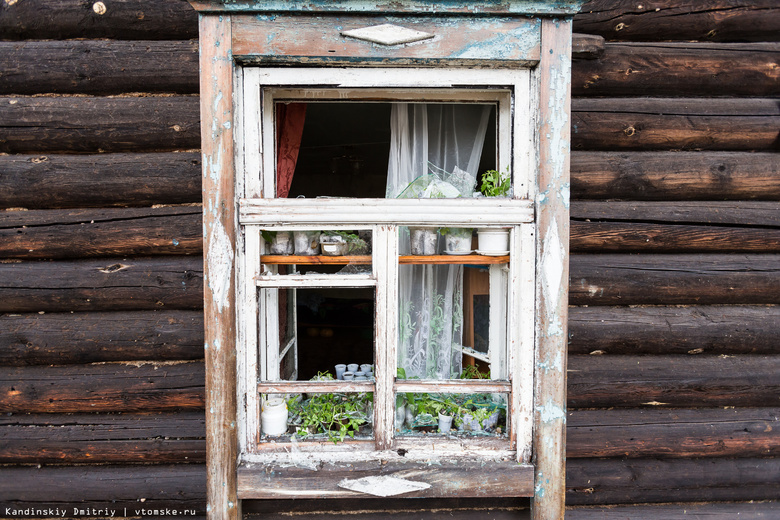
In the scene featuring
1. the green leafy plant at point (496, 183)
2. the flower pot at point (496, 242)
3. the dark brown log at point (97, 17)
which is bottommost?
the flower pot at point (496, 242)

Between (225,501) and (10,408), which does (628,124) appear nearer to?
(225,501)

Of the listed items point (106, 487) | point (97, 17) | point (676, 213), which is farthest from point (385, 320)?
point (97, 17)

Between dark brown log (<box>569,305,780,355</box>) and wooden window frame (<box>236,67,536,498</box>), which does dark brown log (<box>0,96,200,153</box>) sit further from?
dark brown log (<box>569,305,780,355</box>)

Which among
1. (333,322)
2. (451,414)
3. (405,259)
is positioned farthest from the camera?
(333,322)

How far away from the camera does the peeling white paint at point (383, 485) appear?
175 cm

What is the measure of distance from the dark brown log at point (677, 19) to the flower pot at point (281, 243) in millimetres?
1711

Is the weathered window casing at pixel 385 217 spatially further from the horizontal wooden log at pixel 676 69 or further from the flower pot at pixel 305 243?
the horizontal wooden log at pixel 676 69

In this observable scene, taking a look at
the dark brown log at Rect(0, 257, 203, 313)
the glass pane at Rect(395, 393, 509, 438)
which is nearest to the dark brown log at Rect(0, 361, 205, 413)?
the dark brown log at Rect(0, 257, 203, 313)

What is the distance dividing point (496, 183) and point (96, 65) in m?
1.94

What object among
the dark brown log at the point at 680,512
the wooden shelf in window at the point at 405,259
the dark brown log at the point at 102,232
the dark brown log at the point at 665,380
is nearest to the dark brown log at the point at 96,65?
the dark brown log at the point at 102,232

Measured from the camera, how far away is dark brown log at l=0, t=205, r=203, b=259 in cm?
207

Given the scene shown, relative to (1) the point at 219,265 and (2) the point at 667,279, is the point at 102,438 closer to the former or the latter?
(1) the point at 219,265

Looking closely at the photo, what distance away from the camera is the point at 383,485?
1.76 metres

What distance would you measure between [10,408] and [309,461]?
1549mm
